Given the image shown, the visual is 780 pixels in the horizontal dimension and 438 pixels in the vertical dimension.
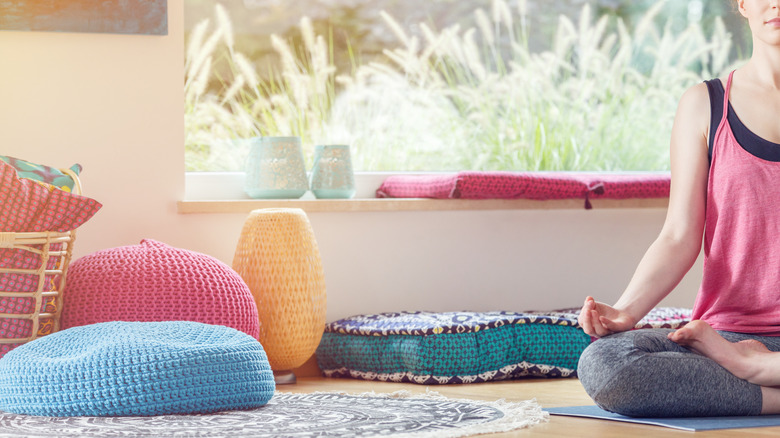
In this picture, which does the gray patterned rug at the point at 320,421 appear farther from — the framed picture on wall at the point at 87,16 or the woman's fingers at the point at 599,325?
the framed picture on wall at the point at 87,16

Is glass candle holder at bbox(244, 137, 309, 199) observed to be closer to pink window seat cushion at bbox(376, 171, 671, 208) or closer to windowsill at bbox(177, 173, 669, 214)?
windowsill at bbox(177, 173, 669, 214)

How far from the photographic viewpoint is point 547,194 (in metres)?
3.38

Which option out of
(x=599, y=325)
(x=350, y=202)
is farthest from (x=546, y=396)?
(x=350, y=202)

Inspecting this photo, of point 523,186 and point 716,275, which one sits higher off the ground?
point 523,186

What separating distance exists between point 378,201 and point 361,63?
617 millimetres

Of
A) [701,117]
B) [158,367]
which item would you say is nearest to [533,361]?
[701,117]

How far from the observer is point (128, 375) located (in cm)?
203

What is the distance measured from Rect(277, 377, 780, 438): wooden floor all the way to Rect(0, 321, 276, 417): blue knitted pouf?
1.78 ft

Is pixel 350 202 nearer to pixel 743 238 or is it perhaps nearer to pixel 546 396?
pixel 546 396

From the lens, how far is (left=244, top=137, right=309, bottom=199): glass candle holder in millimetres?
3145

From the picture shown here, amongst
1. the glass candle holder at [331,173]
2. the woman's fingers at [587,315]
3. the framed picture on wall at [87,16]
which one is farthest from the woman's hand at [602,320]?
the framed picture on wall at [87,16]

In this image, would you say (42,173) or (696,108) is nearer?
(696,108)

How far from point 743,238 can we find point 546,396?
0.65 meters

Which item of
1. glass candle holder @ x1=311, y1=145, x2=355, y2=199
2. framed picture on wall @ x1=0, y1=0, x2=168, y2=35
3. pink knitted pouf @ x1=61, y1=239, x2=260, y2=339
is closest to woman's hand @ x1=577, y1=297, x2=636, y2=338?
pink knitted pouf @ x1=61, y1=239, x2=260, y2=339
